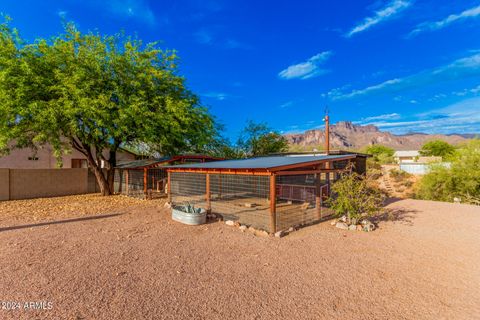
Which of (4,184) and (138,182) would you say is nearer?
(4,184)

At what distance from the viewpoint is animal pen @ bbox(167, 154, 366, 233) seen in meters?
6.87

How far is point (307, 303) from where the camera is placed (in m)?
3.19

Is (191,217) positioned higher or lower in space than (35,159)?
lower

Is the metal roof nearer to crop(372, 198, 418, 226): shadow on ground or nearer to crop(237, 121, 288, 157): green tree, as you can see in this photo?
crop(372, 198, 418, 226): shadow on ground

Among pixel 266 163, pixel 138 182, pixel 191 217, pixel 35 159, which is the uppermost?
pixel 35 159

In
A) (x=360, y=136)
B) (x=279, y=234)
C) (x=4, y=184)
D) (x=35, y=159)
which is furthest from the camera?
(x=360, y=136)

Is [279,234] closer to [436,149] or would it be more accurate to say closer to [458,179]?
[458,179]

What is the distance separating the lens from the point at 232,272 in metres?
4.09

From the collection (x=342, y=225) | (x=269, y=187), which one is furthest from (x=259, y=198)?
(x=342, y=225)

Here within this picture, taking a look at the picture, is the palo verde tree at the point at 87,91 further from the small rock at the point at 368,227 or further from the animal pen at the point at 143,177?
the small rock at the point at 368,227

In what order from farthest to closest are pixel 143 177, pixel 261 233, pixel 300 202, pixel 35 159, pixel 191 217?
pixel 35 159
pixel 143 177
pixel 300 202
pixel 191 217
pixel 261 233

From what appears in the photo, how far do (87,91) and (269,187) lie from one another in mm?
8834

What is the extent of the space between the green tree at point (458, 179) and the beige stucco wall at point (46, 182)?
71.3ft

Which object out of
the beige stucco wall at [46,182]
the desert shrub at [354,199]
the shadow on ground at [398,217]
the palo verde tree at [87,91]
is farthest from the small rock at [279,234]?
the beige stucco wall at [46,182]
